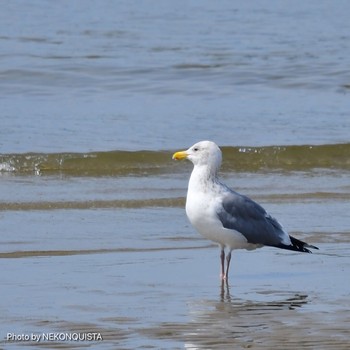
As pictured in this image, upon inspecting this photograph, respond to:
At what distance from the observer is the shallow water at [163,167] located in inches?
232

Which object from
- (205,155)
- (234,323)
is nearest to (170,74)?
(205,155)

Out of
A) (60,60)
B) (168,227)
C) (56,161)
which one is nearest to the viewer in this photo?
(168,227)

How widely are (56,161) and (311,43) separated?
990cm

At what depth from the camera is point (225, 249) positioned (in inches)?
283

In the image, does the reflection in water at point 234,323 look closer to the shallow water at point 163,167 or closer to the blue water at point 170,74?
the shallow water at point 163,167

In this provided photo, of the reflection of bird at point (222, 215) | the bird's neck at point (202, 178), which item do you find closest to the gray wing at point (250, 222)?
the reflection of bird at point (222, 215)

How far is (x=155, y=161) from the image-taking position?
37.7ft

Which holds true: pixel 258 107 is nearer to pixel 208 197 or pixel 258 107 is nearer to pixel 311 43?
pixel 311 43

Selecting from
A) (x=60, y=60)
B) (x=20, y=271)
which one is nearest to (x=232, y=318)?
(x=20, y=271)

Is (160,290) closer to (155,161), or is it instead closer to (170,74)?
(155,161)

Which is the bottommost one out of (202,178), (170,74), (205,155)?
(202,178)

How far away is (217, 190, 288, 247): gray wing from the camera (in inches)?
274

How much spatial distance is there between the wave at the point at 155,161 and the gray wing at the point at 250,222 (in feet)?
13.0

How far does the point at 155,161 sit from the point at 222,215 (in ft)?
15.1
